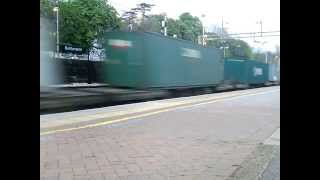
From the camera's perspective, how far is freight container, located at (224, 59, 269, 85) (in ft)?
125

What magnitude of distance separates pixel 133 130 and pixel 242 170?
14.5ft

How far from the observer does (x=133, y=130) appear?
9.86m

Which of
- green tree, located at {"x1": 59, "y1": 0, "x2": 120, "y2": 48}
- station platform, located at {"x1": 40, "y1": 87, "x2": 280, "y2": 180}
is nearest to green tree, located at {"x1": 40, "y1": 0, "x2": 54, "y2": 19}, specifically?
green tree, located at {"x1": 59, "y1": 0, "x2": 120, "y2": 48}

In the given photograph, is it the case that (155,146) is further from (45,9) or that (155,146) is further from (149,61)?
(149,61)

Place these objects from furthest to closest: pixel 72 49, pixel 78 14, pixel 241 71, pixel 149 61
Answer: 1. pixel 241 71
2. pixel 149 61
3. pixel 72 49
4. pixel 78 14

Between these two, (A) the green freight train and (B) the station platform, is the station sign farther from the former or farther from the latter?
(A) the green freight train

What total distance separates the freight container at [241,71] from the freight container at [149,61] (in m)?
10.4

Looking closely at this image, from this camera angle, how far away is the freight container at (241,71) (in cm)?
3806

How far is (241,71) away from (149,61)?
1852cm

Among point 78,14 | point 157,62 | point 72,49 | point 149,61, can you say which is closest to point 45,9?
point 78,14

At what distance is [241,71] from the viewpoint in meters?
39.3
